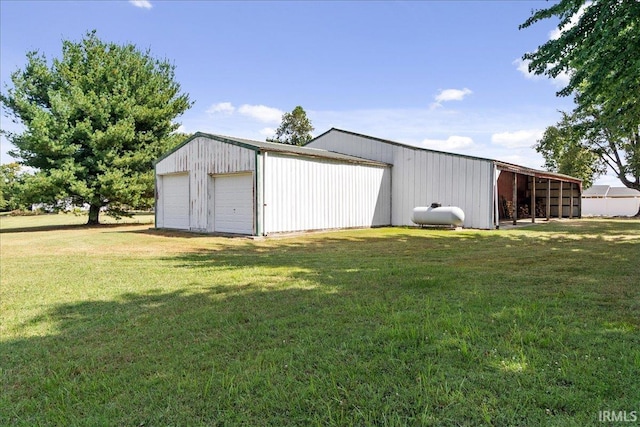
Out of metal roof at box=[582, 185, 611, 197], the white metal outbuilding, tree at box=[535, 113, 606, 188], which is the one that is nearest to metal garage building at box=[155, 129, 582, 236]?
tree at box=[535, 113, 606, 188]

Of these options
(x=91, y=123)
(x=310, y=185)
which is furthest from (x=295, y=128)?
(x=310, y=185)

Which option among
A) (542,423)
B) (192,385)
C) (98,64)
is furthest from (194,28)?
(542,423)

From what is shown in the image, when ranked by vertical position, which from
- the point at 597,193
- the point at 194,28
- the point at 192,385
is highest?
the point at 194,28

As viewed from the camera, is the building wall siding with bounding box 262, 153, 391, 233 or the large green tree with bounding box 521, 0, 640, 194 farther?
the building wall siding with bounding box 262, 153, 391, 233

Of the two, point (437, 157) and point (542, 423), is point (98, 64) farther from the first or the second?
point (542, 423)

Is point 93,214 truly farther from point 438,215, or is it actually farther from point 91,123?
point 438,215

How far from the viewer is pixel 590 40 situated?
5.82 m

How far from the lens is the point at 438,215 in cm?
1503

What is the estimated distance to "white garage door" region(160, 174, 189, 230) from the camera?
1551cm

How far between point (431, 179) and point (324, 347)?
47.8 ft

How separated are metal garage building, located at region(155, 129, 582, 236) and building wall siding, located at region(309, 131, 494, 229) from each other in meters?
0.04

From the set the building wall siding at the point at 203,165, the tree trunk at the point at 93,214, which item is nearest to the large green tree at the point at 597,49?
the building wall siding at the point at 203,165

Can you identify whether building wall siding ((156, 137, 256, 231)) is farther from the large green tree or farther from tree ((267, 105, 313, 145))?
tree ((267, 105, 313, 145))

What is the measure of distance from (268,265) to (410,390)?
499 cm
